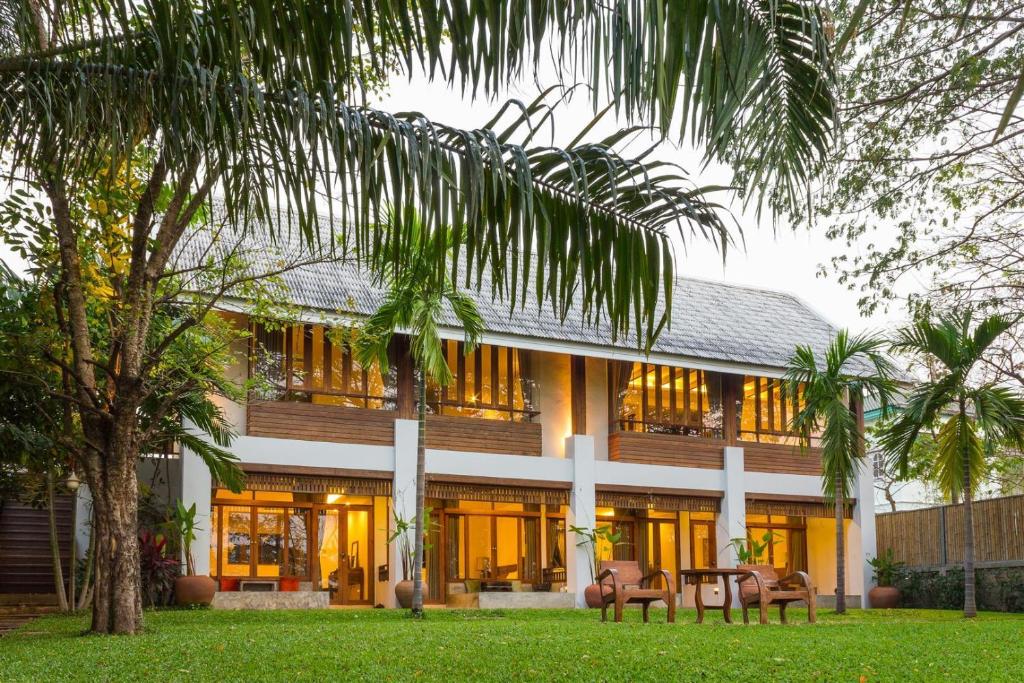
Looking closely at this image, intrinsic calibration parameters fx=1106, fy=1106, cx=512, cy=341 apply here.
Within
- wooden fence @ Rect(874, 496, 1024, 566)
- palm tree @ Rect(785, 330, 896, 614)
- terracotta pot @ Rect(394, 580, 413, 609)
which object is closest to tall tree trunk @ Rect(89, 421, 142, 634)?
terracotta pot @ Rect(394, 580, 413, 609)

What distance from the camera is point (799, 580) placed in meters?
13.5

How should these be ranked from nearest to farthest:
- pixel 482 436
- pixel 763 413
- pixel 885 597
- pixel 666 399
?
pixel 482 436 → pixel 885 597 → pixel 666 399 → pixel 763 413

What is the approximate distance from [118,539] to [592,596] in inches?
399

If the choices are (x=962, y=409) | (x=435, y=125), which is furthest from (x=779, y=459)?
(x=435, y=125)

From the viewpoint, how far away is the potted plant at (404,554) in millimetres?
16766

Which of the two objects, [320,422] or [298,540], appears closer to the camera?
[320,422]

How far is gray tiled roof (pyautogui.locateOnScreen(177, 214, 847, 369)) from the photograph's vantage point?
17.1 m

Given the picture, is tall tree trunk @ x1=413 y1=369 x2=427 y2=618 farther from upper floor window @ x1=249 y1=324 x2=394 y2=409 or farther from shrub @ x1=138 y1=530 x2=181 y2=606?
shrub @ x1=138 y1=530 x2=181 y2=606

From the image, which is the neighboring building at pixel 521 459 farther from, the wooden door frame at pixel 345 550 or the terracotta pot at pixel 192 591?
the terracotta pot at pixel 192 591

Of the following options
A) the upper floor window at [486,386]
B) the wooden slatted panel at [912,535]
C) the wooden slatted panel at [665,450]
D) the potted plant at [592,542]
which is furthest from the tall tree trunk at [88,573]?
the wooden slatted panel at [912,535]

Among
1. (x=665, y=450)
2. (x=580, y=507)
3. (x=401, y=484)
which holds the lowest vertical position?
(x=580, y=507)

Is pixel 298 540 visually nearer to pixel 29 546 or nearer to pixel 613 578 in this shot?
pixel 29 546

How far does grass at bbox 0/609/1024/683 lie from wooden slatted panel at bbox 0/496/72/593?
263 inches

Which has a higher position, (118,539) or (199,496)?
(199,496)
